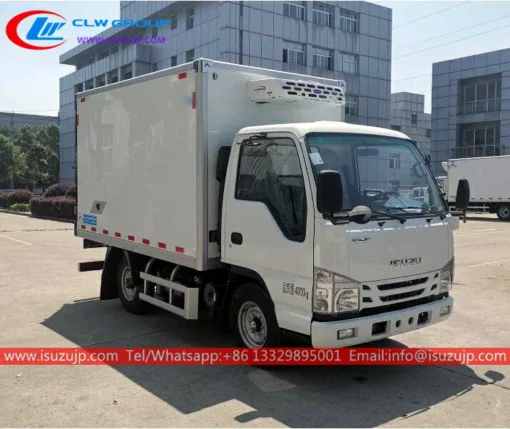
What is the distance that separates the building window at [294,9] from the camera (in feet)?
135

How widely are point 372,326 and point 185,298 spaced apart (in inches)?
88.0

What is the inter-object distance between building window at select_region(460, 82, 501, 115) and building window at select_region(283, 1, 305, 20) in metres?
16.5

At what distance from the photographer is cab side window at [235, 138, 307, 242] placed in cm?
491

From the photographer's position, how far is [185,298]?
607 centimetres

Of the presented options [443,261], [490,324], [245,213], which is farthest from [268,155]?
[490,324]

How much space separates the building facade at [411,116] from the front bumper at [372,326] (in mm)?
58228

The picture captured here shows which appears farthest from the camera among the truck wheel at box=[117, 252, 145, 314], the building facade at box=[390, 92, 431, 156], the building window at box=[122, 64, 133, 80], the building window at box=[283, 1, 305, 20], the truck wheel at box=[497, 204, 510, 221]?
the building facade at box=[390, 92, 431, 156]

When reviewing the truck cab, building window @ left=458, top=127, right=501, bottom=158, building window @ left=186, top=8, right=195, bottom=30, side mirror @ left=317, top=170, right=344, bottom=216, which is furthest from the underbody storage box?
building window @ left=458, top=127, right=501, bottom=158

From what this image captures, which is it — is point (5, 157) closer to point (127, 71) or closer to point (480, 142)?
point (127, 71)

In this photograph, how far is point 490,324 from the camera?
730 cm

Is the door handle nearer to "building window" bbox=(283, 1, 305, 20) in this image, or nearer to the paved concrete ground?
the paved concrete ground

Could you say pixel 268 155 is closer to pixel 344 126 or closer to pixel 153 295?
pixel 344 126

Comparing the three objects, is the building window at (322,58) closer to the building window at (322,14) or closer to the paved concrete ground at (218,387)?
the building window at (322,14)

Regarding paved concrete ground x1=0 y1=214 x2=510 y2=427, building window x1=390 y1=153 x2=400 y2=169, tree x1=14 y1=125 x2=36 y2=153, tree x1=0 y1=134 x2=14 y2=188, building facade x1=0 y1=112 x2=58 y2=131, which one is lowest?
paved concrete ground x1=0 y1=214 x2=510 y2=427
